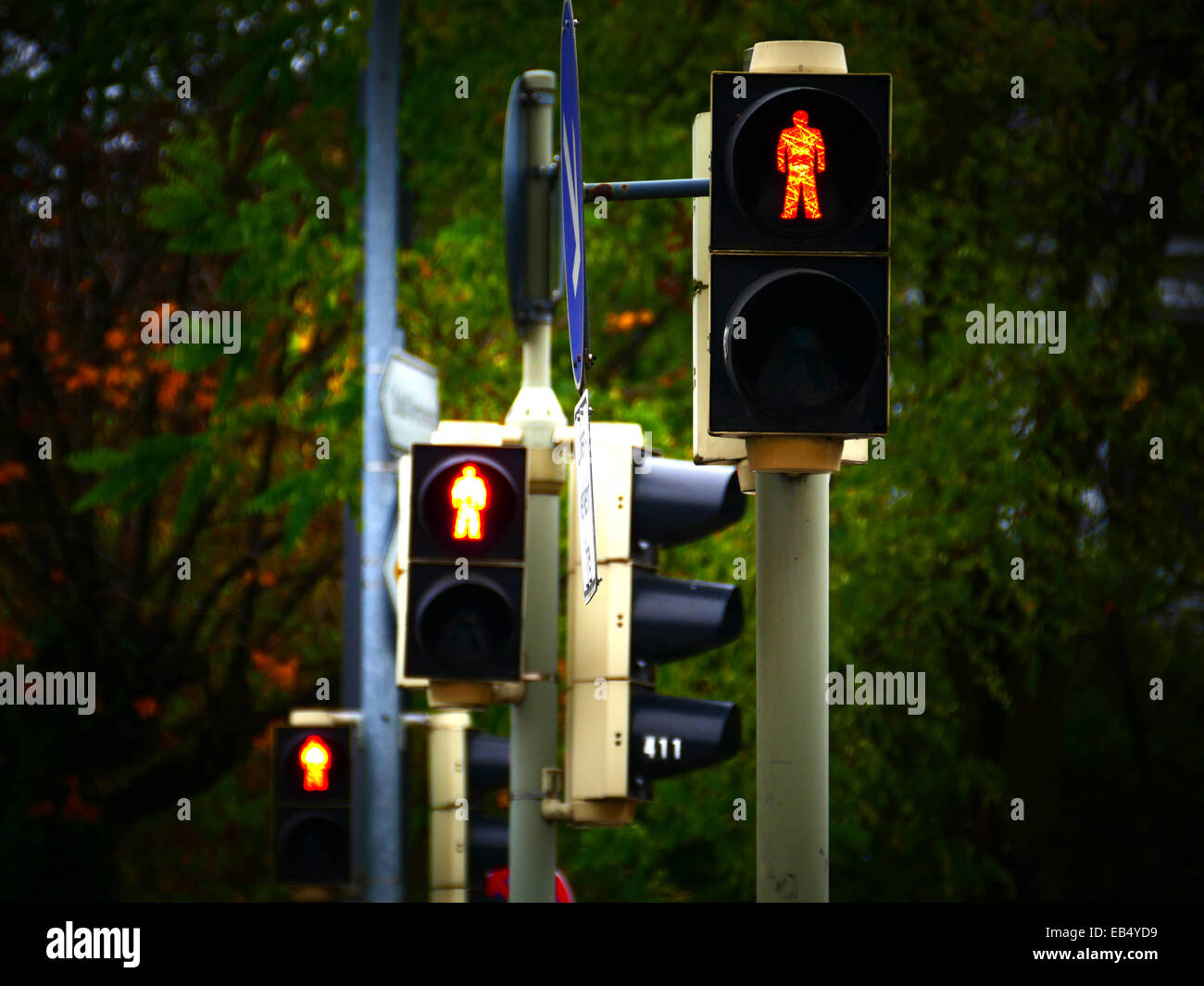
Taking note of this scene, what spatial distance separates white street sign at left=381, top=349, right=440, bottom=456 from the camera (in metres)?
9.67

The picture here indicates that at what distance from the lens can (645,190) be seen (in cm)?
554

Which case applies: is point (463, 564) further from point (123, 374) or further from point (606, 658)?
point (123, 374)

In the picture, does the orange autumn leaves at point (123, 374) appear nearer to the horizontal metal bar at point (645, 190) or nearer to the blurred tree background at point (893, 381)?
the blurred tree background at point (893, 381)

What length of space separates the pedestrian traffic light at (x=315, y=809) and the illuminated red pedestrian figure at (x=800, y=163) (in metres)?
8.16

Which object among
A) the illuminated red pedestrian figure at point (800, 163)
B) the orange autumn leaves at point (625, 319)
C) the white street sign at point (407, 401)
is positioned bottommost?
the illuminated red pedestrian figure at point (800, 163)

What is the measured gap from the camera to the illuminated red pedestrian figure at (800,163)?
4.40m

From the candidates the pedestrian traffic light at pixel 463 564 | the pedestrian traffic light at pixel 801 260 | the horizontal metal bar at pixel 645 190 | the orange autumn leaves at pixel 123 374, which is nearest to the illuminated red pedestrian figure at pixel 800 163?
the pedestrian traffic light at pixel 801 260

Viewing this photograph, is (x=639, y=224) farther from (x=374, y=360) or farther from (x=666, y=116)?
(x=374, y=360)

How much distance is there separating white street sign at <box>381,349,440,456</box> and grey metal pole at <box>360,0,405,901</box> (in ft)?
1.63

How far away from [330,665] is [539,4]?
8896 mm

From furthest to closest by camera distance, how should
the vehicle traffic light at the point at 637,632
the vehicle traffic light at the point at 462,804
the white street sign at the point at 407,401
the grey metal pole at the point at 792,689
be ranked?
the vehicle traffic light at the point at 462,804 → the white street sign at the point at 407,401 → the vehicle traffic light at the point at 637,632 → the grey metal pole at the point at 792,689

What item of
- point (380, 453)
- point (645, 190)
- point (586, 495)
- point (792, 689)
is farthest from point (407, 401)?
point (792, 689)

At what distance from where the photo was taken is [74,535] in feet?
65.0
